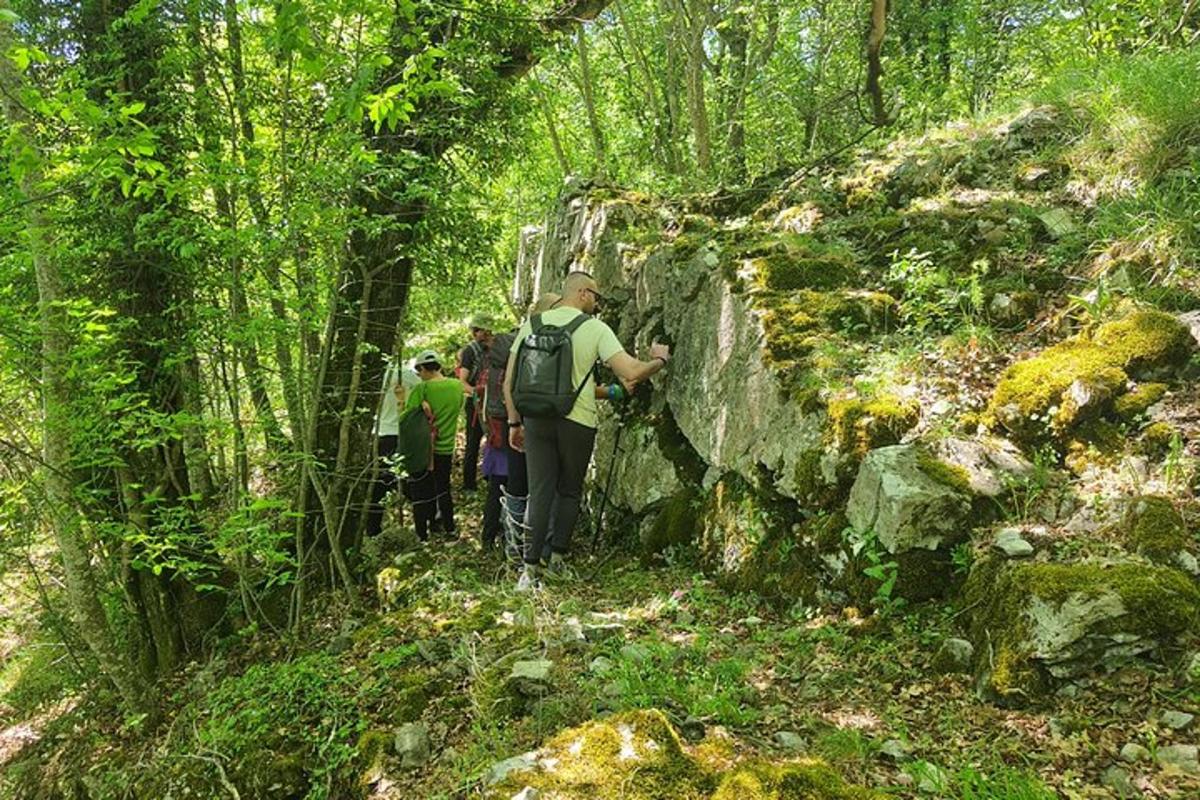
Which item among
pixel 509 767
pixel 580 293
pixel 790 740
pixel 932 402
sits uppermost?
pixel 580 293

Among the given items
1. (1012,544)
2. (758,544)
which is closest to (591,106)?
(758,544)

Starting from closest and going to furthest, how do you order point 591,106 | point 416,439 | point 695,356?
point 695,356 → point 416,439 → point 591,106

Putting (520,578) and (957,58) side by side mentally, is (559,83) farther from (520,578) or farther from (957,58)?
(520,578)

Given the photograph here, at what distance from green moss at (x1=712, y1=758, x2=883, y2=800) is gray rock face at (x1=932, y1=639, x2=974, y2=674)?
44.9 inches

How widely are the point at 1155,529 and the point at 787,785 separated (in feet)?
7.49

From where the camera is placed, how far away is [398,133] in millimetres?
7121

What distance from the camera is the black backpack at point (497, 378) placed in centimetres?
677

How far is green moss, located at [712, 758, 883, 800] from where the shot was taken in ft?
8.24

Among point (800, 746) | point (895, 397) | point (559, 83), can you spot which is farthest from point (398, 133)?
point (559, 83)

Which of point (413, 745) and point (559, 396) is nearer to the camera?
point (413, 745)

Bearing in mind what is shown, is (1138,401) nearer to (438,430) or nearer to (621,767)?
(621,767)

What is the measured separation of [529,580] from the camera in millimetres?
5570

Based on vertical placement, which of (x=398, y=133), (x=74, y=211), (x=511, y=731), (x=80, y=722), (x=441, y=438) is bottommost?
(x=80, y=722)

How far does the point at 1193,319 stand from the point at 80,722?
32.2 feet
